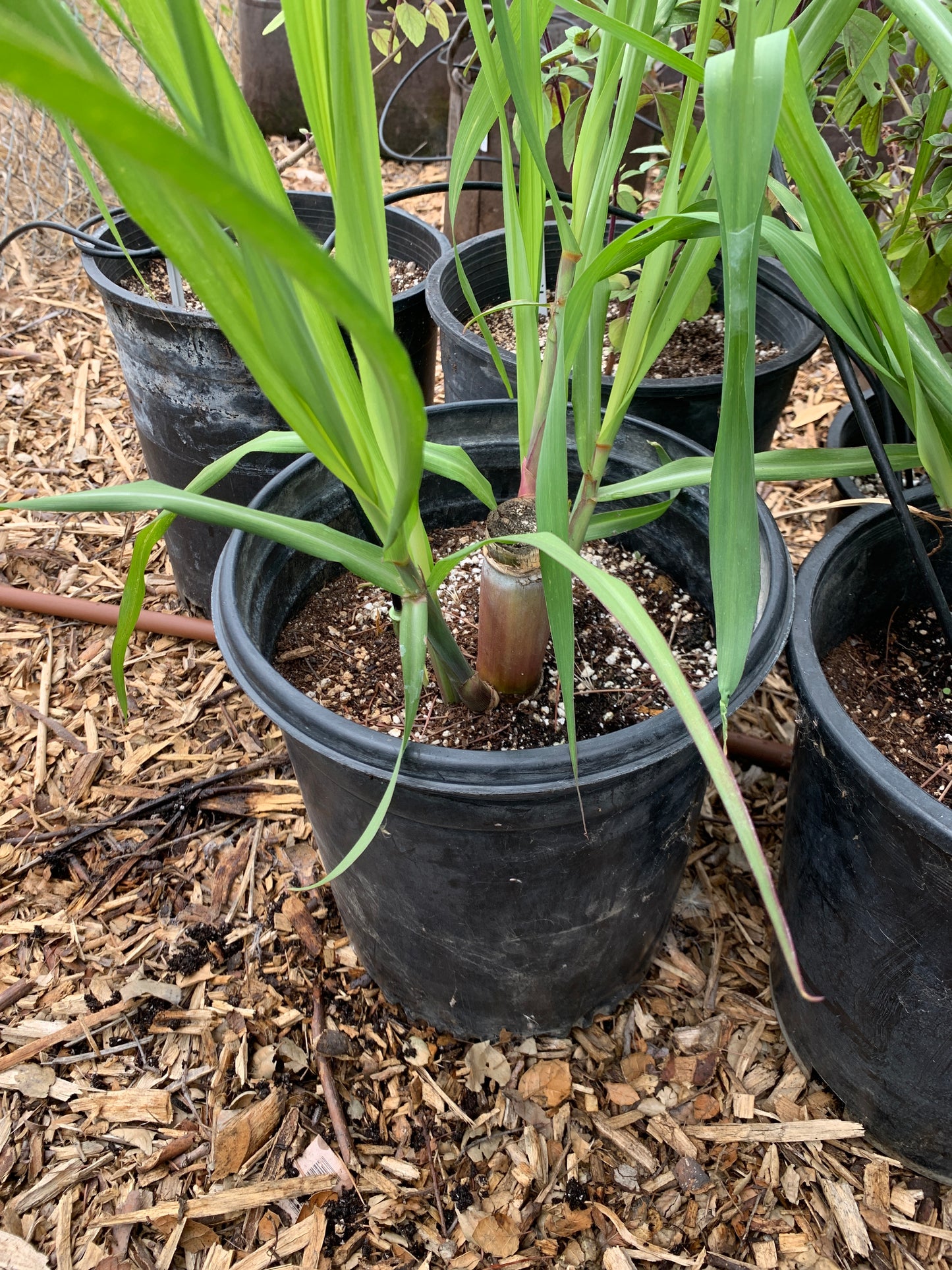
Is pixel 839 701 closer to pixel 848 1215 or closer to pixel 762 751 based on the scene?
pixel 762 751

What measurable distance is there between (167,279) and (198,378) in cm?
37

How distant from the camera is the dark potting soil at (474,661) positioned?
80cm

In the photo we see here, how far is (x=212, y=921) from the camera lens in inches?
43.0

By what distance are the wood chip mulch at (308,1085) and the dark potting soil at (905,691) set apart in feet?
0.60

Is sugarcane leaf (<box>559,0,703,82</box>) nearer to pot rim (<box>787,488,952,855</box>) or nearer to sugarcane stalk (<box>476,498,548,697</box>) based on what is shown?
sugarcane stalk (<box>476,498,548,697</box>)

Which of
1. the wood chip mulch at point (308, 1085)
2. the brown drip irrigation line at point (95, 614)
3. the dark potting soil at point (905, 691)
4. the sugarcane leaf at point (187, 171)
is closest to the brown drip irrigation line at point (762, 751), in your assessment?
the wood chip mulch at point (308, 1085)

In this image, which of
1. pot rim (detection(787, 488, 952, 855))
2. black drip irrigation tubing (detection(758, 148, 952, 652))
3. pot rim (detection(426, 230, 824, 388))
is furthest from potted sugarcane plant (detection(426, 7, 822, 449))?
pot rim (detection(787, 488, 952, 855))

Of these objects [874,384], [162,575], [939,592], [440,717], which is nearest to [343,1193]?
[440,717]

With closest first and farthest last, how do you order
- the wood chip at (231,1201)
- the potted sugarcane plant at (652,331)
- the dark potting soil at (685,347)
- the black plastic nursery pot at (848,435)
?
the potted sugarcane plant at (652,331) < the wood chip at (231,1201) < the black plastic nursery pot at (848,435) < the dark potting soil at (685,347)

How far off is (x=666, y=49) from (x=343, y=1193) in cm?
101

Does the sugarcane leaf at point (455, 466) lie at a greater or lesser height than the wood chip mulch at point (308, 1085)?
greater

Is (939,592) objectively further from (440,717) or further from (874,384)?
(440,717)

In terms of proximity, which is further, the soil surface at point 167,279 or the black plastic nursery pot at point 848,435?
the soil surface at point 167,279

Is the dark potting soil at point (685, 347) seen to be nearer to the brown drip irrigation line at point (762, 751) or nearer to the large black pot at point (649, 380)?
the large black pot at point (649, 380)
